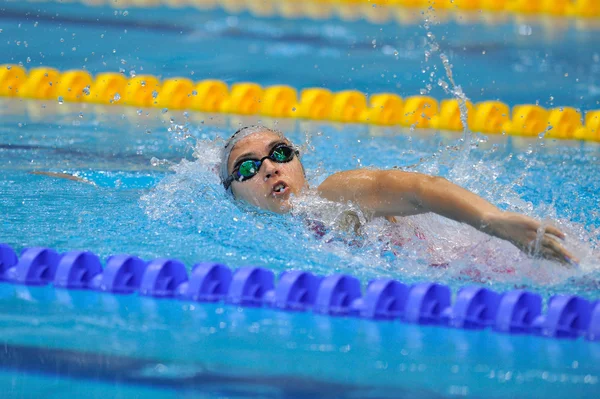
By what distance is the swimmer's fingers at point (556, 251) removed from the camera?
2125 mm

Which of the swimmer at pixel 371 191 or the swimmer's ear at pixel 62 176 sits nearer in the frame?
the swimmer at pixel 371 191

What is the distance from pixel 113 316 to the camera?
243 centimetres

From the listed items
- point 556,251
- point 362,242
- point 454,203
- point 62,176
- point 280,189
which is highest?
point 62,176

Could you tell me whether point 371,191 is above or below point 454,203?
above

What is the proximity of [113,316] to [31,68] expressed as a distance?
4.07m

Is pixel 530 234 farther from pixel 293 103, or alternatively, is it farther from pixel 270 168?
pixel 293 103

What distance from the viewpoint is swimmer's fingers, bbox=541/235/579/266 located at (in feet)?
6.97

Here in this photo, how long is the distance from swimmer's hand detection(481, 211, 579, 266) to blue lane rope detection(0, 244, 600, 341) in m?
0.21

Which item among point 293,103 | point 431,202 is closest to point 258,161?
point 431,202

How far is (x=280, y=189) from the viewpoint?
2.94 meters

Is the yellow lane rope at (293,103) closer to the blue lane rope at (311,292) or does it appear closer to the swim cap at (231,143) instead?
the swim cap at (231,143)

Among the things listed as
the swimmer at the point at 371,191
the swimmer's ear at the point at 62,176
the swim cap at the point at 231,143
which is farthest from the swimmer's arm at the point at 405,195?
the swimmer's ear at the point at 62,176

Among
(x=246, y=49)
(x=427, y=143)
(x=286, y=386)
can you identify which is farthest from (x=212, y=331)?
(x=246, y=49)

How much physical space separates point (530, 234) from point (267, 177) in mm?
1050
